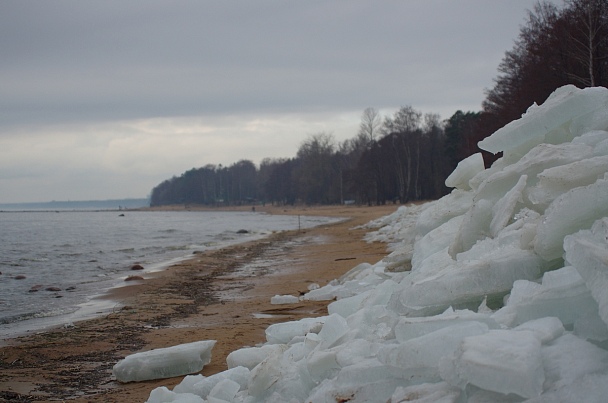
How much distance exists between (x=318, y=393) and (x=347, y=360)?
0.23 m

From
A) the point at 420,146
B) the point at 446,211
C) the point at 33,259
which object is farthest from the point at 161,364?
the point at 420,146

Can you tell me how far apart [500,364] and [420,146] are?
63116 millimetres

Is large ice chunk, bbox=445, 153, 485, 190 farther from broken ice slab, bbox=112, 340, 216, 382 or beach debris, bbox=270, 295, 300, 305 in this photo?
broken ice slab, bbox=112, 340, 216, 382

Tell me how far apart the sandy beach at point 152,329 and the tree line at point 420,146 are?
1470 centimetres

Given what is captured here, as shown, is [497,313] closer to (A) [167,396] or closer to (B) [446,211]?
(A) [167,396]

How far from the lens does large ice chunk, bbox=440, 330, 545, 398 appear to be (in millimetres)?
2244

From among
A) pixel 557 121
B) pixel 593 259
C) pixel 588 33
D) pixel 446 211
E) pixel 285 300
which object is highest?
pixel 588 33

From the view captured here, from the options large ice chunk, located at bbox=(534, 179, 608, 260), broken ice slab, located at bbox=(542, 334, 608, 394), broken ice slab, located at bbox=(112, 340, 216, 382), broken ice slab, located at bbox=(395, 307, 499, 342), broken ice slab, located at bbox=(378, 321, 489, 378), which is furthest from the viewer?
broken ice slab, located at bbox=(112, 340, 216, 382)

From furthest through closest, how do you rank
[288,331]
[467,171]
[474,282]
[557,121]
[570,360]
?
1. [467,171]
2. [288,331]
3. [557,121]
4. [474,282]
5. [570,360]

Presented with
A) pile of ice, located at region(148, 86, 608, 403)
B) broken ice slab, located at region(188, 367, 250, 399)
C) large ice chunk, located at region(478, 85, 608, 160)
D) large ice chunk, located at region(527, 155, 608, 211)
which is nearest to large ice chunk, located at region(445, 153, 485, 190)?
pile of ice, located at region(148, 86, 608, 403)

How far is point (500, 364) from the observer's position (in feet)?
7.50

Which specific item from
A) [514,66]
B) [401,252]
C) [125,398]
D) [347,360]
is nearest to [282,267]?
[401,252]

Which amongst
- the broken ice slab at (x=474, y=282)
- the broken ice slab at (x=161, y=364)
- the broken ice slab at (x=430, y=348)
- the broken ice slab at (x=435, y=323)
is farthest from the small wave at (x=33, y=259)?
the broken ice slab at (x=430, y=348)

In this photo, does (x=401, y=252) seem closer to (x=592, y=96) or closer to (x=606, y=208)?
(x=592, y=96)
